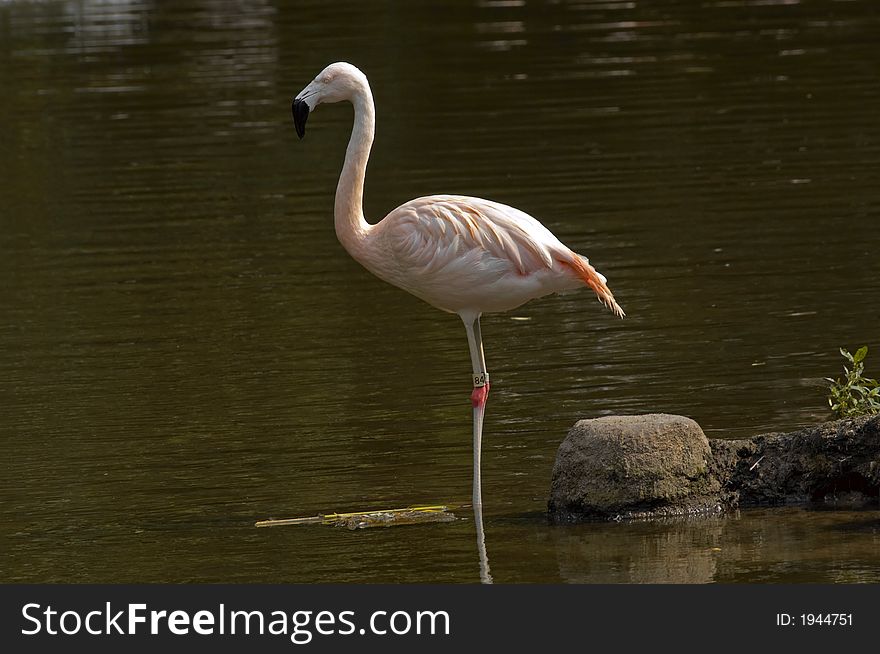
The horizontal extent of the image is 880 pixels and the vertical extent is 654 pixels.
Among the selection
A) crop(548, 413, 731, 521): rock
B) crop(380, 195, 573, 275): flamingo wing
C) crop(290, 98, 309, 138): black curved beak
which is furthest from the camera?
crop(290, 98, 309, 138): black curved beak

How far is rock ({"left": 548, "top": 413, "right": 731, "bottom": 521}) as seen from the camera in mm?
7602

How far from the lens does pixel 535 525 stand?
7785mm

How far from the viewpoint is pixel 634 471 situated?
301 inches

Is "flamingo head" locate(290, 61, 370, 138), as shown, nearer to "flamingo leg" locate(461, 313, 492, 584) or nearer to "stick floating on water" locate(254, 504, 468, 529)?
"flamingo leg" locate(461, 313, 492, 584)

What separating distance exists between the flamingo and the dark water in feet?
3.11

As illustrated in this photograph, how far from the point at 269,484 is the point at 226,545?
903 mm

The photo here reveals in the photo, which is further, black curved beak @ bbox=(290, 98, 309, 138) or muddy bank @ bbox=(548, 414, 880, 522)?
black curved beak @ bbox=(290, 98, 309, 138)

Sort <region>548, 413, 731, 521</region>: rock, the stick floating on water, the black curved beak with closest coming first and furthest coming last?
<region>548, 413, 731, 521</region>: rock < the stick floating on water < the black curved beak

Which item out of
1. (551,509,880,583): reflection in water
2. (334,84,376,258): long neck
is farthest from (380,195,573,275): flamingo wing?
(551,509,880,583): reflection in water

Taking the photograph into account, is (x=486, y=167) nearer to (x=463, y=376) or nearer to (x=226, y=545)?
(x=463, y=376)

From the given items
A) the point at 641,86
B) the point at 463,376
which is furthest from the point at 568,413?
A: the point at 641,86

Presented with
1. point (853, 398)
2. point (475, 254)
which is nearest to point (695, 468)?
point (853, 398)

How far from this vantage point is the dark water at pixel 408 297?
772 cm

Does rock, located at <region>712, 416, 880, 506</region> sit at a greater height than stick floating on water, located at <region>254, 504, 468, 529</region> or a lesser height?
greater
